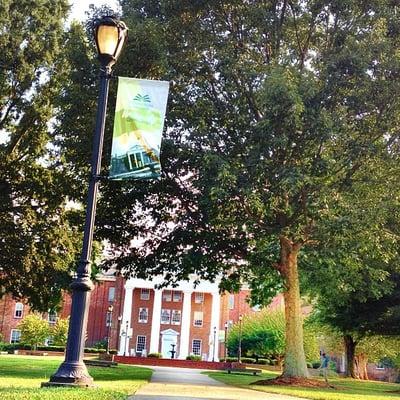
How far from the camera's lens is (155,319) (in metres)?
77.3

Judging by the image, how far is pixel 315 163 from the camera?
63.3 ft

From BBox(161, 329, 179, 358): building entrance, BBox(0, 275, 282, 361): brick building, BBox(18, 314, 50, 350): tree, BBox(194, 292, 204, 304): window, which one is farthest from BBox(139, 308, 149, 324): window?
BBox(18, 314, 50, 350): tree

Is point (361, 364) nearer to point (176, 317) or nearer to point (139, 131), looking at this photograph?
point (176, 317)

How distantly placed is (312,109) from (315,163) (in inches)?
72.9

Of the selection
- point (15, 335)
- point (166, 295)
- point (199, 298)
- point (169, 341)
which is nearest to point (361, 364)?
point (199, 298)

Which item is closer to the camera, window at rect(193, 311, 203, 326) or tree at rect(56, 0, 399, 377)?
tree at rect(56, 0, 399, 377)

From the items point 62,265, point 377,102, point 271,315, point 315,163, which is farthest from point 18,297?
point 271,315

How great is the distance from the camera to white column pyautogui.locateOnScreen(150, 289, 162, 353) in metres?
76.0

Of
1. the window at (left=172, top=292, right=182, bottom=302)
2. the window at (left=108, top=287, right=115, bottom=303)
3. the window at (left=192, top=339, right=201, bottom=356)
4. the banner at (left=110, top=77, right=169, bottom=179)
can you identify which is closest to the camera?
the banner at (left=110, top=77, right=169, bottom=179)

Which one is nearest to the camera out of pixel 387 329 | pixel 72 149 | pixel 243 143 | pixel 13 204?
pixel 243 143

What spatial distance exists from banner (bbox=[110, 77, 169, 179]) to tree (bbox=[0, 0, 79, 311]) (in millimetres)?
17523

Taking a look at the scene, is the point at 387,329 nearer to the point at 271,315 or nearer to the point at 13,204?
the point at 13,204

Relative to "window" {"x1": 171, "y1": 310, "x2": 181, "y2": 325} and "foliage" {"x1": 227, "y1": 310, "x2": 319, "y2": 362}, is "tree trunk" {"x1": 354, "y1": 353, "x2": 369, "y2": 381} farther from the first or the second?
"window" {"x1": 171, "y1": 310, "x2": 181, "y2": 325}

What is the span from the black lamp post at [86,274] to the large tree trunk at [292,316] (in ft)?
47.2
